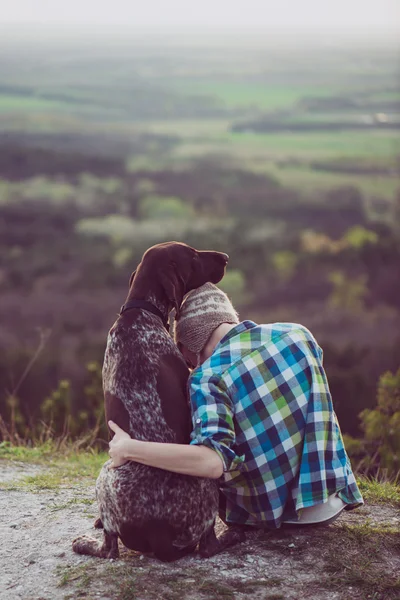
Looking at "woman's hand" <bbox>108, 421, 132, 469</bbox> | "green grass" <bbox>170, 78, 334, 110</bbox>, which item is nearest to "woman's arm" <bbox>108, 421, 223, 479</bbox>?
"woman's hand" <bbox>108, 421, 132, 469</bbox>

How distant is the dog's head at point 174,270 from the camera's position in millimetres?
4164

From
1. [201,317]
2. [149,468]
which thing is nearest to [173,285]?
[201,317]

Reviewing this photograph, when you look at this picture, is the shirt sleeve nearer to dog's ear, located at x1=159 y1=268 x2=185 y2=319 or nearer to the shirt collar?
the shirt collar

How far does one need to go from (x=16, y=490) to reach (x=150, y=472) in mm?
2077

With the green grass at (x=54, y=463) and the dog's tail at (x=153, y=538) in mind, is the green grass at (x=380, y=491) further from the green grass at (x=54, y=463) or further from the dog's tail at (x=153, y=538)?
the green grass at (x=54, y=463)

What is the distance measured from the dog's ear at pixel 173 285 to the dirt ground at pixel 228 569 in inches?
54.3

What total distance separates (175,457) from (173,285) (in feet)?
3.45

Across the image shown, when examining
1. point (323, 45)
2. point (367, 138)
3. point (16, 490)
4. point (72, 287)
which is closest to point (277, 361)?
point (16, 490)

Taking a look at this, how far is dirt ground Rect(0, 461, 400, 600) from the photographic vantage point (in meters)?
3.62

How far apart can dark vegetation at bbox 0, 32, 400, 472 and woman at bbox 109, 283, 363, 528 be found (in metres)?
11.2

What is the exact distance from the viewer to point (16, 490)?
5.40 metres

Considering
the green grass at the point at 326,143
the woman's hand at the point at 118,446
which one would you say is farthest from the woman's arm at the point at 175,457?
the green grass at the point at 326,143

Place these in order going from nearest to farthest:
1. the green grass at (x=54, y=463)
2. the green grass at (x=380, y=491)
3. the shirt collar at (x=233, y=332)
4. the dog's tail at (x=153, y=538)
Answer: the dog's tail at (x=153, y=538) < the shirt collar at (x=233, y=332) < the green grass at (x=380, y=491) < the green grass at (x=54, y=463)

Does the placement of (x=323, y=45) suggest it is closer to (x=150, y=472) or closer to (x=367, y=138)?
(x=367, y=138)
